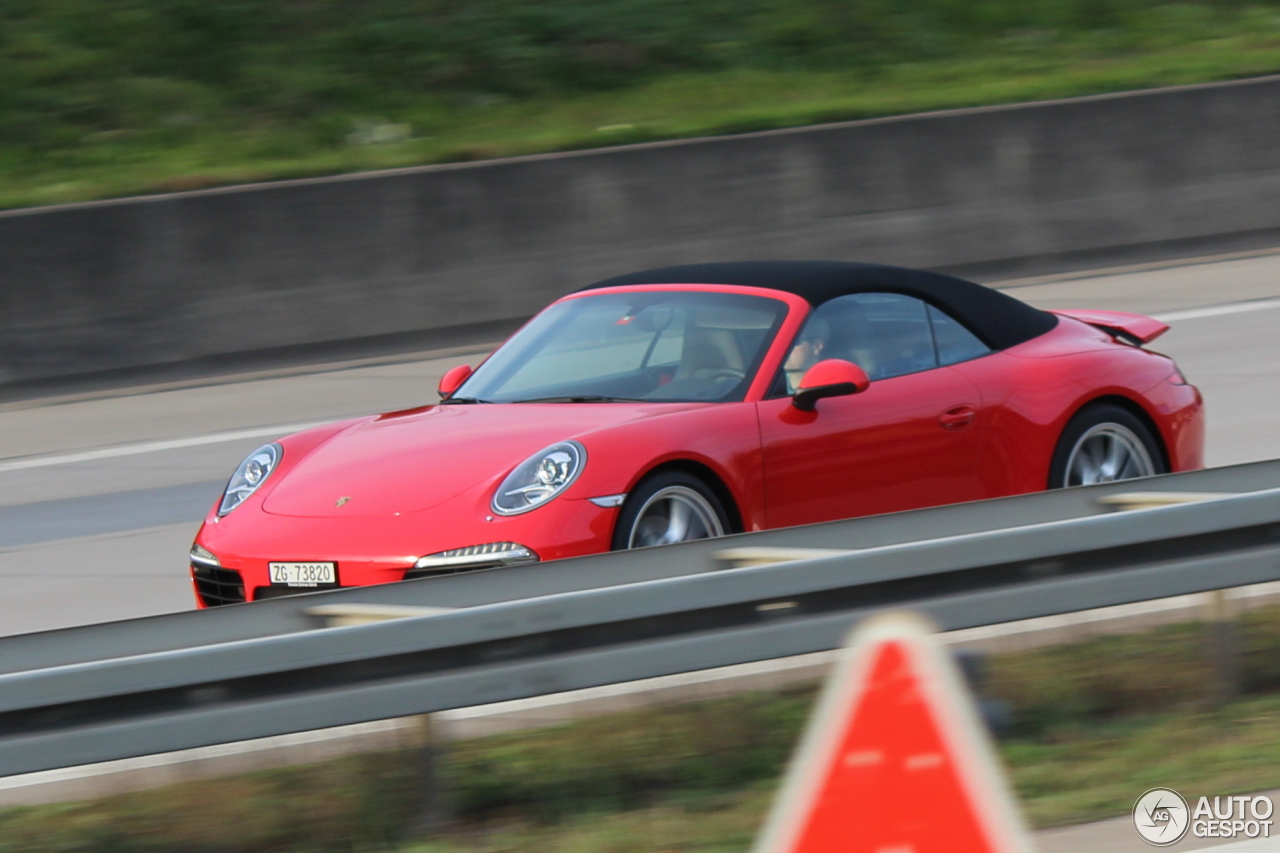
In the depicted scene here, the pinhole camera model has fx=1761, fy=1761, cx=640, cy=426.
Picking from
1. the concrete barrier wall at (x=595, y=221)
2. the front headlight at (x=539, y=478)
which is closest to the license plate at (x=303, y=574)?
the front headlight at (x=539, y=478)

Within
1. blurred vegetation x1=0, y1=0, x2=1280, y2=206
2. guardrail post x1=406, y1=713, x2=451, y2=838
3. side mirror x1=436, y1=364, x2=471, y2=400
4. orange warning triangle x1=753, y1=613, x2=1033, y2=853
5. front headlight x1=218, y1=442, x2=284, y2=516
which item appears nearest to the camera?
orange warning triangle x1=753, y1=613, x2=1033, y2=853

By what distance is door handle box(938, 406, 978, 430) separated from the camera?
270 inches

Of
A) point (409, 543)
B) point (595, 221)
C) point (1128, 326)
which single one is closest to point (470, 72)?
point (595, 221)

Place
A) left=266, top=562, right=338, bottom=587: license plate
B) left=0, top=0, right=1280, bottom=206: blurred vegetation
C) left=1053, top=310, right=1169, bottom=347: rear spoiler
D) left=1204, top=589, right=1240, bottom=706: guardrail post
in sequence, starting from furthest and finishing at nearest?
left=0, top=0, right=1280, bottom=206: blurred vegetation, left=1053, top=310, right=1169, bottom=347: rear spoiler, left=266, top=562, right=338, bottom=587: license plate, left=1204, top=589, right=1240, bottom=706: guardrail post

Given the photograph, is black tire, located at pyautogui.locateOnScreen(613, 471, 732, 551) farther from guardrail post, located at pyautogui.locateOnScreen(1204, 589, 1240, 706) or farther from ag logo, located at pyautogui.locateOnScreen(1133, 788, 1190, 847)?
ag logo, located at pyautogui.locateOnScreen(1133, 788, 1190, 847)

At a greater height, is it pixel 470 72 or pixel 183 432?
pixel 470 72

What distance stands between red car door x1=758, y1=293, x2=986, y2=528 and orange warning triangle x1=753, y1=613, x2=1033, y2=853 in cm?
391

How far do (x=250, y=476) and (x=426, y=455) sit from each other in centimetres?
91

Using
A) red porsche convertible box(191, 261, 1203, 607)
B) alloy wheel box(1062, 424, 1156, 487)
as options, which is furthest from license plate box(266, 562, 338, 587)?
alloy wheel box(1062, 424, 1156, 487)

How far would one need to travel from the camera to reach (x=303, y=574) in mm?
6008

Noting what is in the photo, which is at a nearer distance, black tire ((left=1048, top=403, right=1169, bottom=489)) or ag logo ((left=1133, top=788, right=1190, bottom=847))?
ag logo ((left=1133, top=788, right=1190, bottom=847))

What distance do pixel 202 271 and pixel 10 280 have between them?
4.50 ft

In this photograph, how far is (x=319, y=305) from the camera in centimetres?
1365

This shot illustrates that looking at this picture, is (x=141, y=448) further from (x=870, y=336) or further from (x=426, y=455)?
(x=870, y=336)
